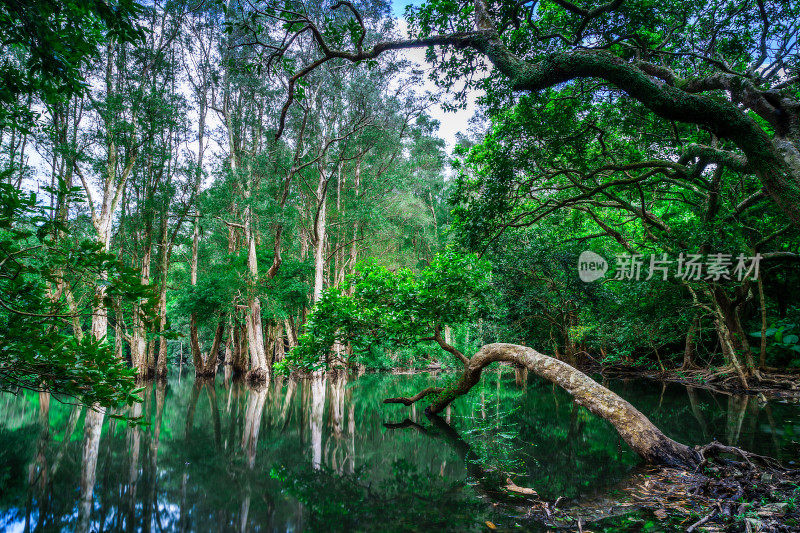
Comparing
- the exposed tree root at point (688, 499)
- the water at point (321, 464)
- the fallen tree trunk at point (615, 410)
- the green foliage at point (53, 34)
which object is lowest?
the water at point (321, 464)

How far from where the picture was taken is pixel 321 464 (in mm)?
4789

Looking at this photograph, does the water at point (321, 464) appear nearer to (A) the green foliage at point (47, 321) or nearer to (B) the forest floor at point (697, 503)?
(B) the forest floor at point (697, 503)

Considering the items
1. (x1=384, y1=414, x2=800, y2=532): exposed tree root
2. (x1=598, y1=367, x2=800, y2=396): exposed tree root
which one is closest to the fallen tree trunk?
(x1=384, y1=414, x2=800, y2=532): exposed tree root

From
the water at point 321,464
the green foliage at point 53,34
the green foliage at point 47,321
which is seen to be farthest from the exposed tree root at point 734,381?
the green foliage at point 53,34

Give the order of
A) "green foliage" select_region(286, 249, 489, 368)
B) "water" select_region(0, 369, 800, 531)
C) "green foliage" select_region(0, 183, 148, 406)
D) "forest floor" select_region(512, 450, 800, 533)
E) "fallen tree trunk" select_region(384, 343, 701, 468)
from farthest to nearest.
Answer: "green foliage" select_region(286, 249, 489, 368)
"fallen tree trunk" select_region(384, 343, 701, 468)
"water" select_region(0, 369, 800, 531)
"forest floor" select_region(512, 450, 800, 533)
"green foliage" select_region(0, 183, 148, 406)

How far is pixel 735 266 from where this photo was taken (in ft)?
26.3

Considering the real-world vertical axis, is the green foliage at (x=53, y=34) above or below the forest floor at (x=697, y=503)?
above

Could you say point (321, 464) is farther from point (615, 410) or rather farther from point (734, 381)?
point (734, 381)

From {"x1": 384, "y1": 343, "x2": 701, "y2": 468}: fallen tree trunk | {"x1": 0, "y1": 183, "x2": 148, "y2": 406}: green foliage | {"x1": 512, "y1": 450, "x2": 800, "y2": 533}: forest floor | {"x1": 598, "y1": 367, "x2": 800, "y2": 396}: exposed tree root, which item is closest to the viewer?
{"x1": 0, "y1": 183, "x2": 148, "y2": 406}: green foliage

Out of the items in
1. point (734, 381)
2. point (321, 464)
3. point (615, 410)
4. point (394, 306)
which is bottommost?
point (321, 464)

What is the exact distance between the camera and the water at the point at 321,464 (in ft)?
10.6

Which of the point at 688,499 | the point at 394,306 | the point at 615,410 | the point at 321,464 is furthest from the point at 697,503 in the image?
the point at 394,306

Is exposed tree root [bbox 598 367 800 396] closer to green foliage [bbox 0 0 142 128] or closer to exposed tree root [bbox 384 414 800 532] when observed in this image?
exposed tree root [bbox 384 414 800 532]

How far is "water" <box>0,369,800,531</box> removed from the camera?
3.23m
